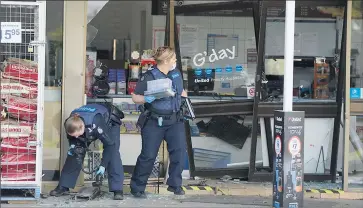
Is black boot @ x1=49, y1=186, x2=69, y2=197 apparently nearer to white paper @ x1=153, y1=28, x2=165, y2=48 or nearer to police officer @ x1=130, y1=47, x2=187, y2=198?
police officer @ x1=130, y1=47, x2=187, y2=198

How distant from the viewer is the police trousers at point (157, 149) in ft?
22.7

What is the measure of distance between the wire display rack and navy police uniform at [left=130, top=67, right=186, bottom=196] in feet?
3.60

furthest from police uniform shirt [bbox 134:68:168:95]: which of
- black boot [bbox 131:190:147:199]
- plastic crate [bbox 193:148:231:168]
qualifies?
plastic crate [bbox 193:148:231:168]

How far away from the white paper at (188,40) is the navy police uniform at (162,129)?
51.5 inches

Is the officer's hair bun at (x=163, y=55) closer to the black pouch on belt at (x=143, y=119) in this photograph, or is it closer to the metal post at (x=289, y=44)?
the black pouch on belt at (x=143, y=119)

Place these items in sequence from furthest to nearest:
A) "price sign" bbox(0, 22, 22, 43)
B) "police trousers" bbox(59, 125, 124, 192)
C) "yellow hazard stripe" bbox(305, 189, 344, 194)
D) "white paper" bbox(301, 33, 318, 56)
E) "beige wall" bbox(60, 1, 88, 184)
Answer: "white paper" bbox(301, 33, 318, 56) → "yellow hazard stripe" bbox(305, 189, 344, 194) → "beige wall" bbox(60, 1, 88, 184) → "police trousers" bbox(59, 125, 124, 192) → "price sign" bbox(0, 22, 22, 43)

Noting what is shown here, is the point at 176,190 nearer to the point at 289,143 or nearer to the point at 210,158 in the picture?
the point at 210,158

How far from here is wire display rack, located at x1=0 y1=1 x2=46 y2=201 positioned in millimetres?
6699

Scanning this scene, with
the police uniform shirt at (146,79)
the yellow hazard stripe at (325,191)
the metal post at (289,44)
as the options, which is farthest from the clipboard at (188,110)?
the yellow hazard stripe at (325,191)

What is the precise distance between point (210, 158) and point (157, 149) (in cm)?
146

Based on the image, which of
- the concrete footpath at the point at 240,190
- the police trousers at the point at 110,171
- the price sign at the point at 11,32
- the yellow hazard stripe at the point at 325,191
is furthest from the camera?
the yellow hazard stripe at the point at 325,191

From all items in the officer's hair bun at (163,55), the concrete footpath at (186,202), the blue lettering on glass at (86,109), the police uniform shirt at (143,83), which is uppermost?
the officer's hair bun at (163,55)

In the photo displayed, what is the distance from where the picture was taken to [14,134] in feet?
22.0

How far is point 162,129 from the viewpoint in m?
6.96
